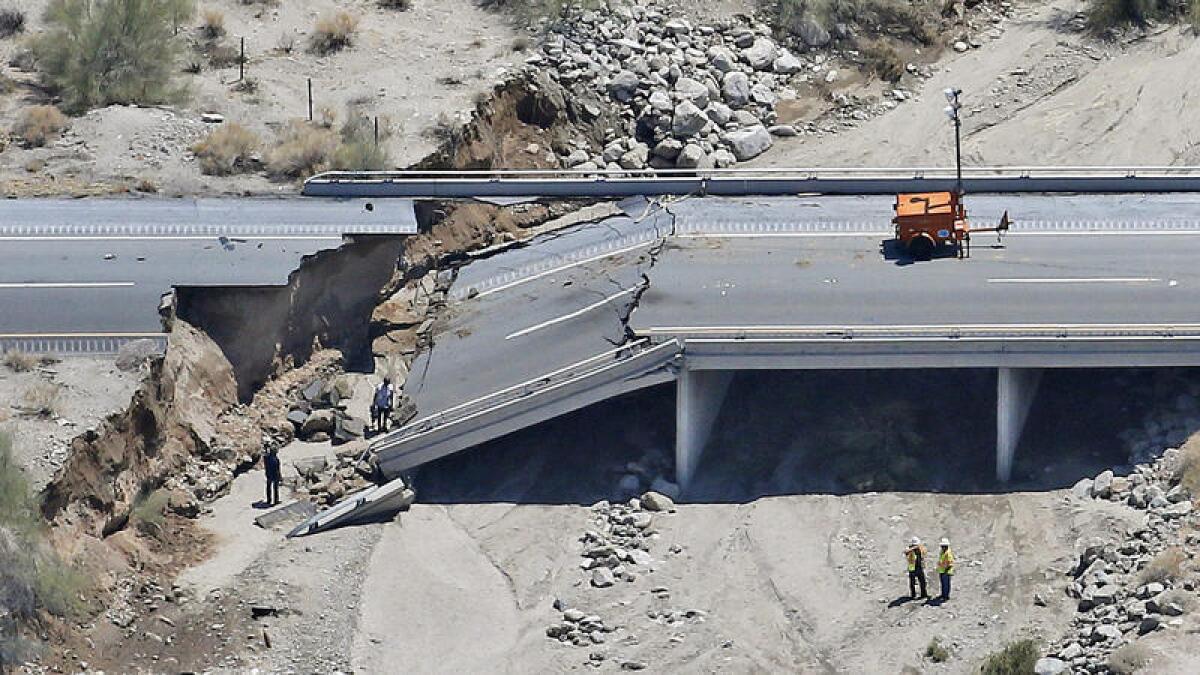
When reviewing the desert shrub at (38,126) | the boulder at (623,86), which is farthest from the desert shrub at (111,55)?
the boulder at (623,86)

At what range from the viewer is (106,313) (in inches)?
2151

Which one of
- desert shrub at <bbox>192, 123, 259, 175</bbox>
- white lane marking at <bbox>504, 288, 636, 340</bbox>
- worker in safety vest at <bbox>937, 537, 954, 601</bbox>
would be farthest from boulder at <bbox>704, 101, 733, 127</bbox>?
worker in safety vest at <bbox>937, 537, 954, 601</bbox>

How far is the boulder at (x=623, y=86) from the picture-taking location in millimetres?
64375

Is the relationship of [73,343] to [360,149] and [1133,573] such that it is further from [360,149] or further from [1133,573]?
[1133,573]

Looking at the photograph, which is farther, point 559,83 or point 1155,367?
point 559,83

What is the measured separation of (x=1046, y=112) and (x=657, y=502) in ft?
54.8

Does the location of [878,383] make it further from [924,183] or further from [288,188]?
[288,188]

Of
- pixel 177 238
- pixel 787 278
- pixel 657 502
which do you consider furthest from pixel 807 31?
pixel 657 502

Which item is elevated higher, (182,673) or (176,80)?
(176,80)

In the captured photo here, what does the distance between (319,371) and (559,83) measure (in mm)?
10167

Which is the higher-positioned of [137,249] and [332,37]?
[332,37]

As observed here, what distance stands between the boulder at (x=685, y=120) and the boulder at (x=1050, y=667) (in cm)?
1938

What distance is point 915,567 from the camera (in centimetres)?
4944

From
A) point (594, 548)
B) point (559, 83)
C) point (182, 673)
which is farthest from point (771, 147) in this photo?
point (182, 673)
